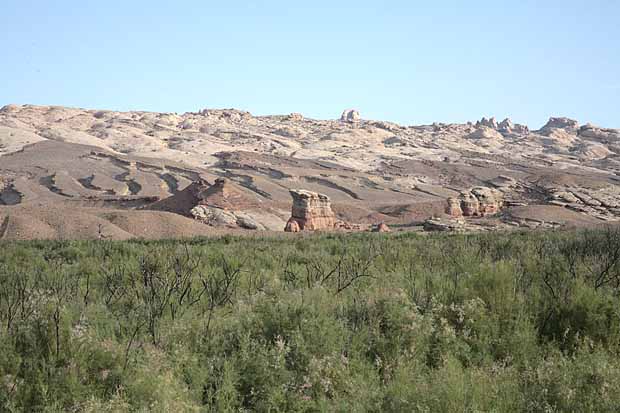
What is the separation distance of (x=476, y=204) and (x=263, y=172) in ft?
117

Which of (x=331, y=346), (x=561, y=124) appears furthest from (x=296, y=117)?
(x=331, y=346)

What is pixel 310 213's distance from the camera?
34750 millimetres

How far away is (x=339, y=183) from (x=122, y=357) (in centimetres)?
6196

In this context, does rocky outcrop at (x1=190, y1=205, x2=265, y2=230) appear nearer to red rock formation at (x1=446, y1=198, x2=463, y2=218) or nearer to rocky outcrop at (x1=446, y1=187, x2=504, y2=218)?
red rock formation at (x1=446, y1=198, x2=463, y2=218)

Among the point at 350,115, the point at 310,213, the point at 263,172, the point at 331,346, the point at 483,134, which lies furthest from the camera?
the point at 350,115

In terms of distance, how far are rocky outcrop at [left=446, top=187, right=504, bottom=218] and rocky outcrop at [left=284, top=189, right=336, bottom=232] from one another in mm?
9761

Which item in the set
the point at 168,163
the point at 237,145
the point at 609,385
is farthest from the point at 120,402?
the point at 237,145

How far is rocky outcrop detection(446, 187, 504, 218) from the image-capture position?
134 feet

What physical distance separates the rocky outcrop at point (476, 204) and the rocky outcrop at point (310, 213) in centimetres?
976

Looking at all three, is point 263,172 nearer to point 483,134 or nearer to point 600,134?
point 483,134

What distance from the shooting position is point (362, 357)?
6535mm

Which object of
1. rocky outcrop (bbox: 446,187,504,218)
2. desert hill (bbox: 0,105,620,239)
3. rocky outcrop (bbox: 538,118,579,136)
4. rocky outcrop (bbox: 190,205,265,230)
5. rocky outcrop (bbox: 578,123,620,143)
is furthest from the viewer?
rocky outcrop (bbox: 538,118,579,136)

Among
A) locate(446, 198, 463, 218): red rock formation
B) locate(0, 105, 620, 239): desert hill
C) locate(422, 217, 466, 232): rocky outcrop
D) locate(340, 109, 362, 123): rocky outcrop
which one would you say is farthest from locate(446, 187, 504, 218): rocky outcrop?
locate(340, 109, 362, 123): rocky outcrop

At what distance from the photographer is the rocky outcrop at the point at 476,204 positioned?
134 feet
